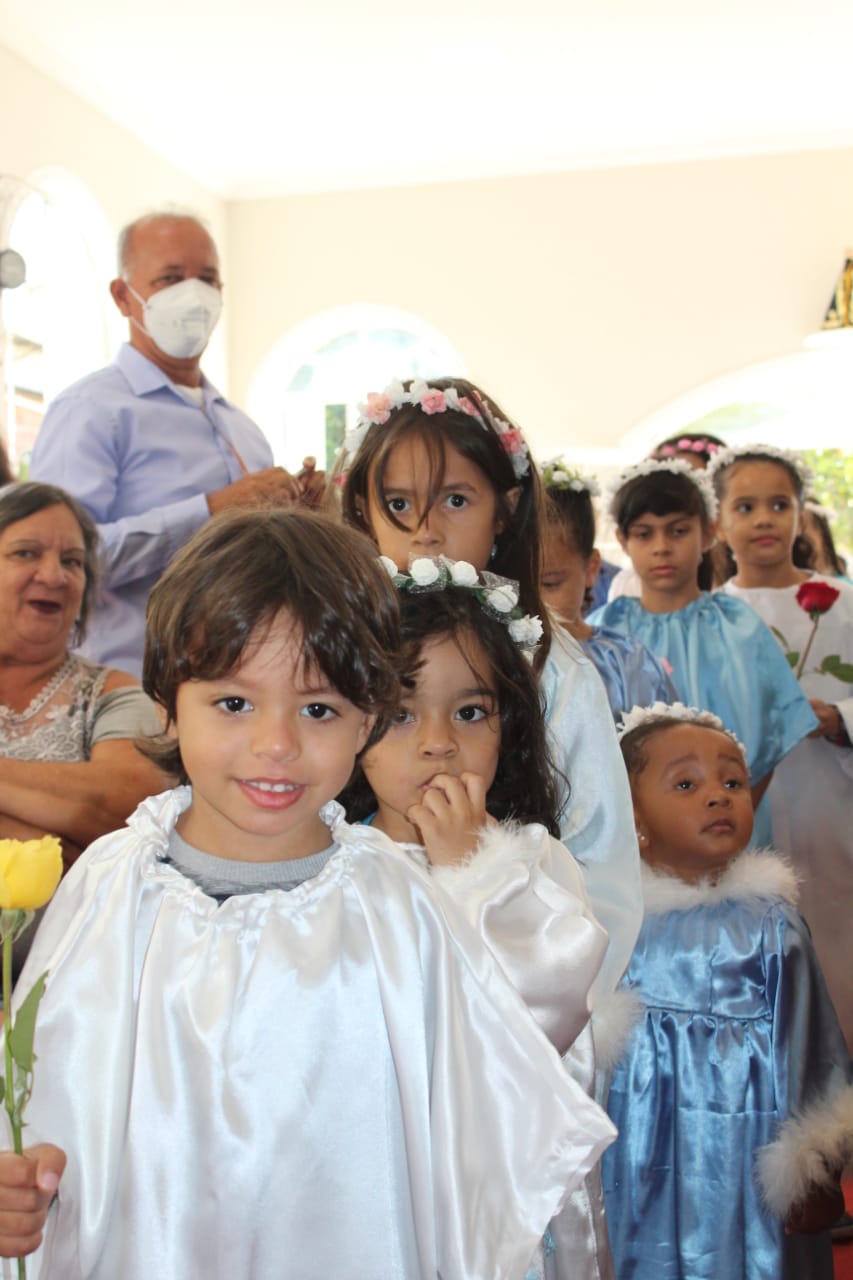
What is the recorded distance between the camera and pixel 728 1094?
86.3 inches

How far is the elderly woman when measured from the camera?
231 cm

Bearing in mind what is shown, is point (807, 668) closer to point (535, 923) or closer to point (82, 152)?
point (535, 923)

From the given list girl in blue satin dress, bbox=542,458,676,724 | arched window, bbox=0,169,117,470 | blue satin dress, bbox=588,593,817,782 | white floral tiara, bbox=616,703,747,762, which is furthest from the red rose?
arched window, bbox=0,169,117,470

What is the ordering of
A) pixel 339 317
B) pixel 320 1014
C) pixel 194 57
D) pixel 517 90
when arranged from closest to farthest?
pixel 320 1014, pixel 194 57, pixel 517 90, pixel 339 317

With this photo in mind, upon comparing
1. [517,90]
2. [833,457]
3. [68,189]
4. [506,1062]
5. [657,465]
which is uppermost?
[517,90]

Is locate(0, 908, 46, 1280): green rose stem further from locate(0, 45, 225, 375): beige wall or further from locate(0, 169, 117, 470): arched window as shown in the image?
locate(0, 169, 117, 470): arched window

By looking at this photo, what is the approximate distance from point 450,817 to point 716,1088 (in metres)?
1.00

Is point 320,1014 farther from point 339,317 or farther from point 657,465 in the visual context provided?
point 339,317

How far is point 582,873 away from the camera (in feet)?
5.83

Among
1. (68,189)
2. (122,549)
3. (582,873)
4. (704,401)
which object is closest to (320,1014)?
(582,873)

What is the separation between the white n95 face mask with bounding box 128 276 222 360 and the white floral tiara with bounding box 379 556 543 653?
5.98 ft

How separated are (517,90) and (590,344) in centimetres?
167

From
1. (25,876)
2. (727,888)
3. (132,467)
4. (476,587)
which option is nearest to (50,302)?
(132,467)

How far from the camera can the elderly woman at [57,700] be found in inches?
90.9
